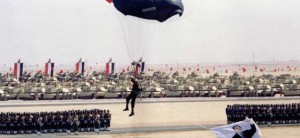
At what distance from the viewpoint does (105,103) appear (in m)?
46.2

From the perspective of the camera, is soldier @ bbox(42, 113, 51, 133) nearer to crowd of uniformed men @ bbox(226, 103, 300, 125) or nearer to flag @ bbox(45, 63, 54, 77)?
crowd of uniformed men @ bbox(226, 103, 300, 125)

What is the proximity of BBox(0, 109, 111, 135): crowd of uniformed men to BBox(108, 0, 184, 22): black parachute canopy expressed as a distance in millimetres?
7638

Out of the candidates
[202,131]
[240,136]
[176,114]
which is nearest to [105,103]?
[176,114]

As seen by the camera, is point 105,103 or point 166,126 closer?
point 166,126

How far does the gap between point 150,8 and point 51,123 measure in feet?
33.1

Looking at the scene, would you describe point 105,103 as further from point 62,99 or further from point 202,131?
point 202,131

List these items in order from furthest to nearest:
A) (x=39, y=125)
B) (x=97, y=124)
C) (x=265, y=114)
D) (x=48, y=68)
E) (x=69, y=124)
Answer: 1. (x=48, y=68)
2. (x=265, y=114)
3. (x=97, y=124)
4. (x=69, y=124)
5. (x=39, y=125)

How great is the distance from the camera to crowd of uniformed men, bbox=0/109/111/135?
26.9 meters

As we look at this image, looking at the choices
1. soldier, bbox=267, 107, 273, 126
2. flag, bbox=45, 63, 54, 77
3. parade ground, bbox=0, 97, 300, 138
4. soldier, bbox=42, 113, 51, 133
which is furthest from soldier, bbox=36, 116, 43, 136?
flag, bbox=45, 63, 54, 77

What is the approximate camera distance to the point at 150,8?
24.2m

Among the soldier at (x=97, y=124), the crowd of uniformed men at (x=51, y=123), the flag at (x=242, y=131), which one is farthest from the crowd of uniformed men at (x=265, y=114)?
the flag at (x=242, y=131)

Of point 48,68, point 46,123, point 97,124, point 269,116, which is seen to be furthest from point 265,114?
point 48,68

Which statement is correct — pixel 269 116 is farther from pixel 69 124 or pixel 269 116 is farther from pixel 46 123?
pixel 46 123

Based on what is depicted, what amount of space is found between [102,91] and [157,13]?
30231 millimetres
